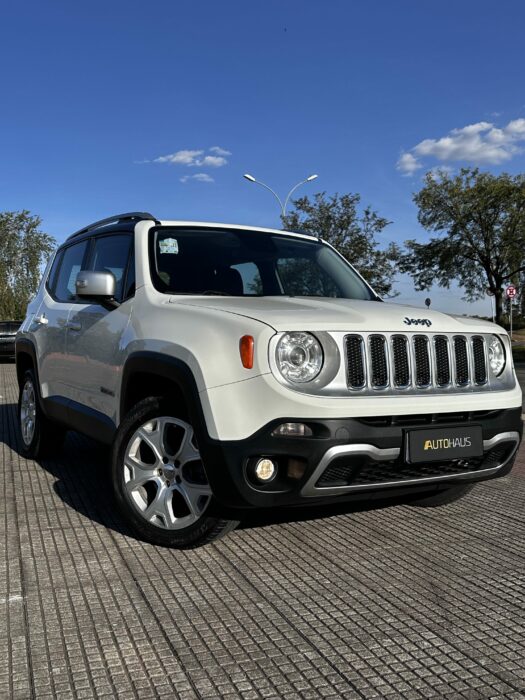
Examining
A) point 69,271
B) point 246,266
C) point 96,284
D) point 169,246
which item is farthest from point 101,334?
point 69,271

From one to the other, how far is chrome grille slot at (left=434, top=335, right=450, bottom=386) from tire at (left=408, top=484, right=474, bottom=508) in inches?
43.7

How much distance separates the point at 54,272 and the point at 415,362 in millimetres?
3667

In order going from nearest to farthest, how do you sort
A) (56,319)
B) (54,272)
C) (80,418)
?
(80,418) → (56,319) → (54,272)

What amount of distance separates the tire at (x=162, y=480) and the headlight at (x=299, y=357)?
641mm

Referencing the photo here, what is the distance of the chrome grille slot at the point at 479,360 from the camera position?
3.75 metres

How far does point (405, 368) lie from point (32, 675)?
2.12m

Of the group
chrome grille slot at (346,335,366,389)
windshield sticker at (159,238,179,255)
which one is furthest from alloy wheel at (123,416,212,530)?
windshield sticker at (159,238,179,255)

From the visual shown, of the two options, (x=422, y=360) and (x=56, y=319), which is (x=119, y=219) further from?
(x=422, y=360)

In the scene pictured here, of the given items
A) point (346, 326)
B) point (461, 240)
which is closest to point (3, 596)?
point (346, 326)

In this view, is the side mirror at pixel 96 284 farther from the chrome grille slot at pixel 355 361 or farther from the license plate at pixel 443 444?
the license plate at pixel 443 444

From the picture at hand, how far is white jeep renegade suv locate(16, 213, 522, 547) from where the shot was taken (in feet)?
10.3

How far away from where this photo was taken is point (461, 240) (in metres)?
40.8

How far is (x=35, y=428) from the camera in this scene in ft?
19.1

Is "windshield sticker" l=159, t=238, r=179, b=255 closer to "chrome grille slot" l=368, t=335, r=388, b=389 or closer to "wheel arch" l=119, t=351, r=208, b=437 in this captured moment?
"wheel arch" l=119, t=351, r=208, b=437
